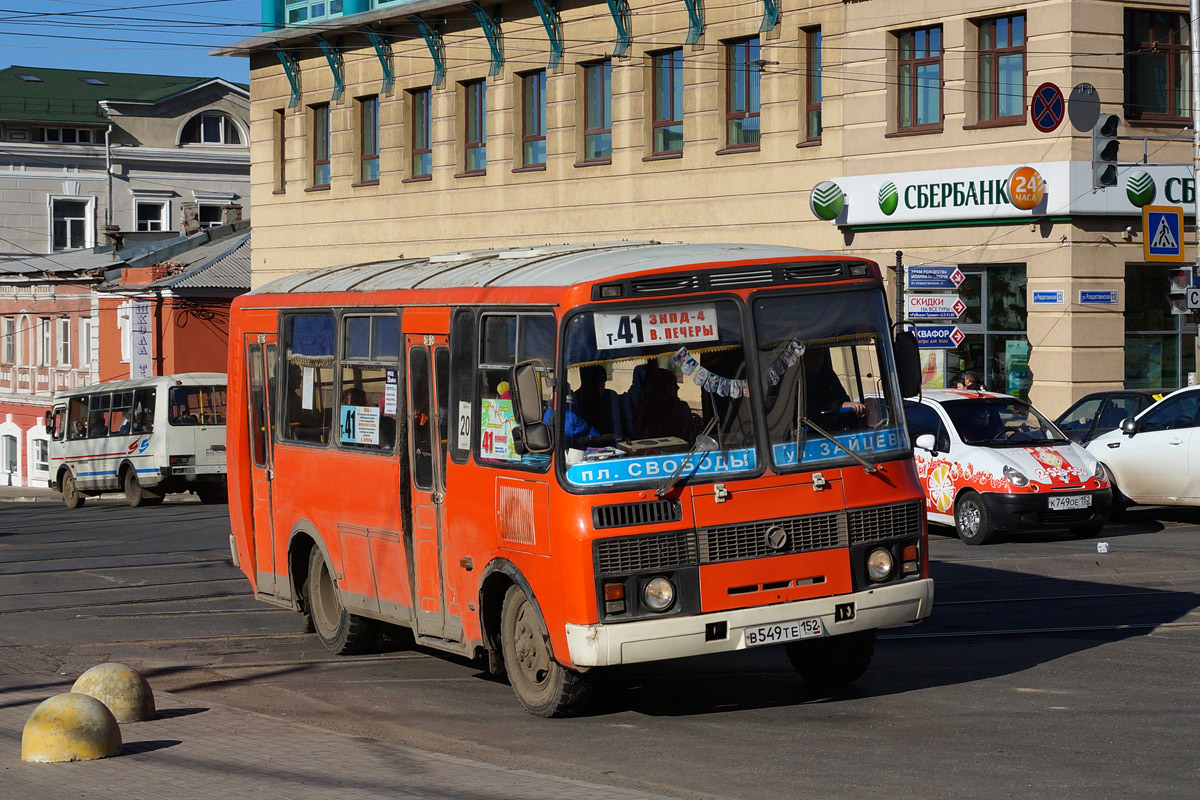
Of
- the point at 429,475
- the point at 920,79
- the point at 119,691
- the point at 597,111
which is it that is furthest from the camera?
the point at 597,111

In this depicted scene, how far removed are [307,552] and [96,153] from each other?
186 feet

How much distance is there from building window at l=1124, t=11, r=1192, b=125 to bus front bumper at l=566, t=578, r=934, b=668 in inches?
794

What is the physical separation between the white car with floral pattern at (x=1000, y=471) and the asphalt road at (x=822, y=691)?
27.2 inches

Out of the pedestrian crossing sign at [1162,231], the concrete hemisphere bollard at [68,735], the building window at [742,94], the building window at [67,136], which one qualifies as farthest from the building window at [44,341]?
the concrete hemisphere bollard at [68,735]

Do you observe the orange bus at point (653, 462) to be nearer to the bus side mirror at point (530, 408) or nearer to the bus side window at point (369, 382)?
the bus side mirror at point (530, 408)

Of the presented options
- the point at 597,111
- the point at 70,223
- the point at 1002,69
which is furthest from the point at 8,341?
the point at 1002,69

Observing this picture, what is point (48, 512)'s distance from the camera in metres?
35.0

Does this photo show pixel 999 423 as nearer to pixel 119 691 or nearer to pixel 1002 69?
pixel 1002 69

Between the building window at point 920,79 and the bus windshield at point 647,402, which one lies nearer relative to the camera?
the bus windshield at point 647,402

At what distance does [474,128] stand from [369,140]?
13.6 feet

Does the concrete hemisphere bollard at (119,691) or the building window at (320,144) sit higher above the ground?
the building window at (320,144)

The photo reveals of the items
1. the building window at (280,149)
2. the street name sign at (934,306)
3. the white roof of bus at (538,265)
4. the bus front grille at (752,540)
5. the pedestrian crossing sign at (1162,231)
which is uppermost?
the building window at (280,149)

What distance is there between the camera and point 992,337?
2855 cm

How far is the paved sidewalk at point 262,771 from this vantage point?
7684 millimetres
